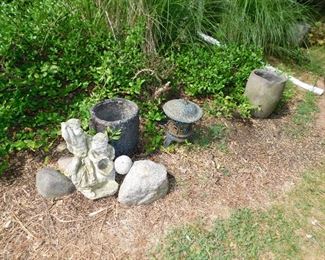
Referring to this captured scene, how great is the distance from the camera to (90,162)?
2.59m

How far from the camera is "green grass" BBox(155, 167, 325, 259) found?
2463mm

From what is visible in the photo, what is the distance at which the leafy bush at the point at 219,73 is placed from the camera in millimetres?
3586

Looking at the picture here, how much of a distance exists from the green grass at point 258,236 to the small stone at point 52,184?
78cm

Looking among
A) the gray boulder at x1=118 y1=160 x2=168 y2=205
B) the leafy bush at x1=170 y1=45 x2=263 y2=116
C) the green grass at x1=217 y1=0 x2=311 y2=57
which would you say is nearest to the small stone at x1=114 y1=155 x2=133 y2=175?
the gray boulder at x1=118 y1=160 x2=168 y2=205

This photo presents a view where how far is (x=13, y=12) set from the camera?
10.6ft

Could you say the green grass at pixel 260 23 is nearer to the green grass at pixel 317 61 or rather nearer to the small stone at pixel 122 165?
the green grass at pixel 317 61

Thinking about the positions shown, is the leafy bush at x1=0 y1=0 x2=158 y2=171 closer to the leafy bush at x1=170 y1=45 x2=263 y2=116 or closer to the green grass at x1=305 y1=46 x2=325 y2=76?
the leafy bush at x1=170 y1=45 x2=263 y2=116

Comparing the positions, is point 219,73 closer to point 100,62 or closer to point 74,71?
point 100,62

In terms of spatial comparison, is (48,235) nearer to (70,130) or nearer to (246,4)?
(70,130)

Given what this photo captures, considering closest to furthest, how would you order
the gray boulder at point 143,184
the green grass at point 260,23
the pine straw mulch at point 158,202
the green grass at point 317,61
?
the pine straw mulch at point 158,202, the gray boulder at point 143,184, the green grass at point 260,23, the green grass at point 317,61

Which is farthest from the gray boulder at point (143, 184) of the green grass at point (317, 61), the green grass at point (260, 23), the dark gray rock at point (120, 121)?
the green grass at point (317, 61)

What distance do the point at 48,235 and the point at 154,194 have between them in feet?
2.48

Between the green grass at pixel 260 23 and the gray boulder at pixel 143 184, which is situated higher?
the green grass at pixel 260 23

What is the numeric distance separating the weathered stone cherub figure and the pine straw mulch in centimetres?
10
